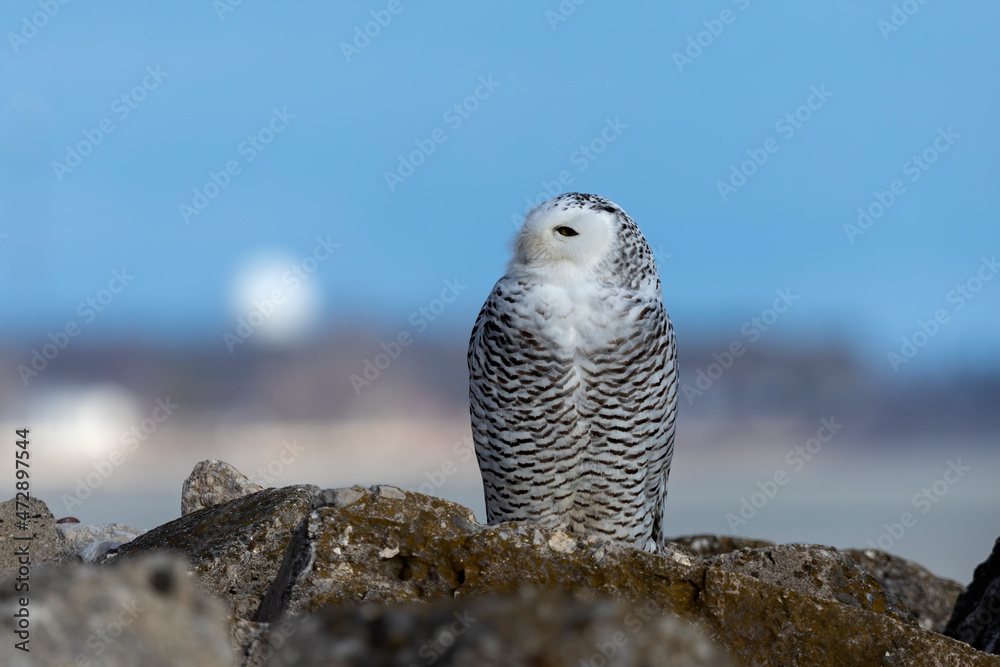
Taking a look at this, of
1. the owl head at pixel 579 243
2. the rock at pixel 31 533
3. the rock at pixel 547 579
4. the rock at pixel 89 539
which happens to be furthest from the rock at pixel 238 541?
the owl head at pixel 579 243

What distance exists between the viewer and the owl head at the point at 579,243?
19.7 feet

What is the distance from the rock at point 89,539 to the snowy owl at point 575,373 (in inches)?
98.6

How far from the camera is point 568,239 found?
602 centimetres

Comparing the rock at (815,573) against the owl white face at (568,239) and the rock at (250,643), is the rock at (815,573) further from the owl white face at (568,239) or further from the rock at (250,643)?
the rock at (250,643)

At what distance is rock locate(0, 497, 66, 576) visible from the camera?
6.48 metres

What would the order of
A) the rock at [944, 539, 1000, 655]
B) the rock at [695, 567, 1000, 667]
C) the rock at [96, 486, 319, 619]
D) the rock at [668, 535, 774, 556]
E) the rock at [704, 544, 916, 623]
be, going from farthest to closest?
the rock at [668, 535, 774, 556]
the rock at [944, 539, 1000, 655]
the rock at [704, 544, 916, 623]
the rock at [96, 486, 319, 619]
the rock at [695, 567, 1000, 667]

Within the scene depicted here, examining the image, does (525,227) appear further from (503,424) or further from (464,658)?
(464,658)

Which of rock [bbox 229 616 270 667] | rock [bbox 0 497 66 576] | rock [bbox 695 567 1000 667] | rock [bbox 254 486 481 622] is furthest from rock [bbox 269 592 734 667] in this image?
rock [bbox 0 497 66 576]

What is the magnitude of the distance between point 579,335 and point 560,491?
42.3 inches

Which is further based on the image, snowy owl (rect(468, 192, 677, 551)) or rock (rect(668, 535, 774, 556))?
rock (rect(668, 535, 774, 556))

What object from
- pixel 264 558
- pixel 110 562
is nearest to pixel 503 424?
pixel 264 558

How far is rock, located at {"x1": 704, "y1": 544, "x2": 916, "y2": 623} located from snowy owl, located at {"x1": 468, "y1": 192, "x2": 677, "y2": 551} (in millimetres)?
825

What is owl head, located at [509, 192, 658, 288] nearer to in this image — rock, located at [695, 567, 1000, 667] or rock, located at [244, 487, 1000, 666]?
rock, located at [244, 487, 1000, 666]

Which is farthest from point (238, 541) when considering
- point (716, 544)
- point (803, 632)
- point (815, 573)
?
point (716, 544)
